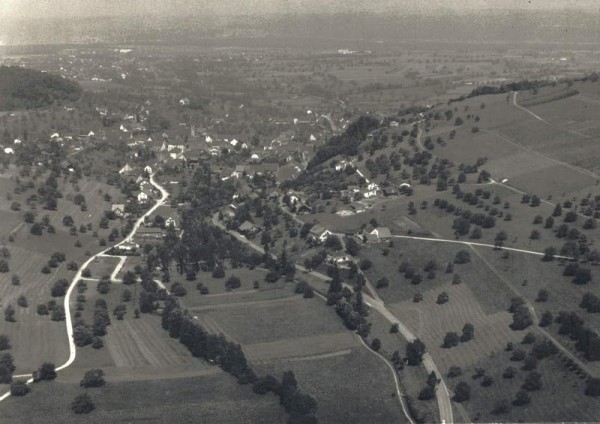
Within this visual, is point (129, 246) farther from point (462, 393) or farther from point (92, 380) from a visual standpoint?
point (462, 393)

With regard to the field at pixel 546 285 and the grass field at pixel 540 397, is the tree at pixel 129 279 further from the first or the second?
the grass field at pixel 540 397

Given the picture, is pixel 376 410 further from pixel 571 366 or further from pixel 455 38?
pixel 455 38

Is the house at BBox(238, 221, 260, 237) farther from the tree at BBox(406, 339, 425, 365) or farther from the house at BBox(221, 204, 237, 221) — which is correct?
the tree at BBox(406, 339, 425, 365)

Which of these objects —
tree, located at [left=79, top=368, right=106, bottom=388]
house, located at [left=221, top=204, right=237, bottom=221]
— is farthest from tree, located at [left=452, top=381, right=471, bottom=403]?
house, located at [left=221, top=204, right=237, bottom=221]

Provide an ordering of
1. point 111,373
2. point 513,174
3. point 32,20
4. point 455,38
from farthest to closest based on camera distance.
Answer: point 455,38, point 32,20, point 513,174, point 111,373

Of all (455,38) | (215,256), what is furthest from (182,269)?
(455,38)
